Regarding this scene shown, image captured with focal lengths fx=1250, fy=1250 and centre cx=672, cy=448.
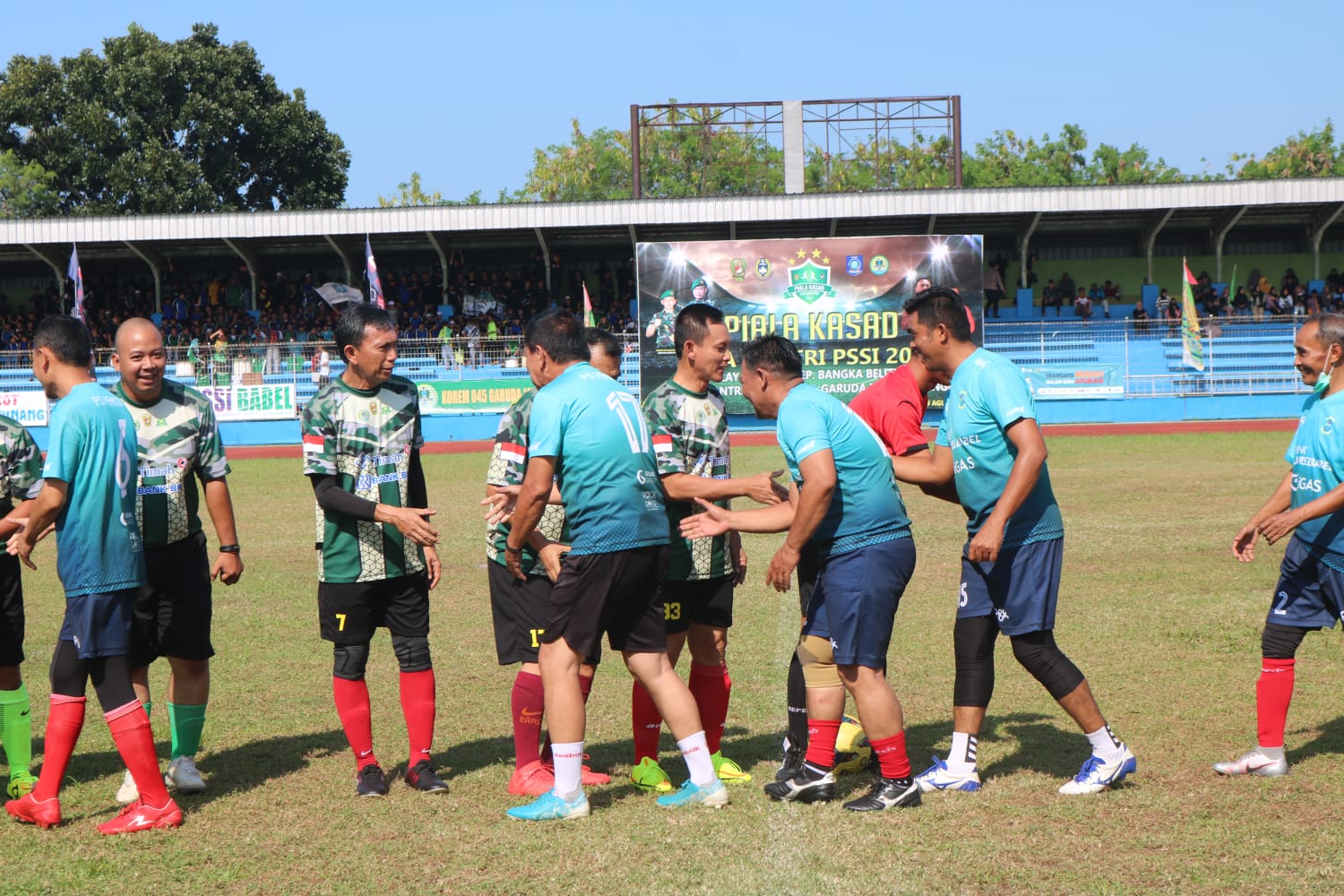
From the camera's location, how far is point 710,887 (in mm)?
4320

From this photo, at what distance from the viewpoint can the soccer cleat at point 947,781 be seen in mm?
5363

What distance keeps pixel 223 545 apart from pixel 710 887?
2.94 m

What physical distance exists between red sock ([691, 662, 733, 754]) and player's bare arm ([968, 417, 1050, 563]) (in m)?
1.41

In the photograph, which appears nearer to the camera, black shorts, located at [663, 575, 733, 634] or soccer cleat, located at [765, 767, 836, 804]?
soccer cleat, located at [765, 767, 836, 804]

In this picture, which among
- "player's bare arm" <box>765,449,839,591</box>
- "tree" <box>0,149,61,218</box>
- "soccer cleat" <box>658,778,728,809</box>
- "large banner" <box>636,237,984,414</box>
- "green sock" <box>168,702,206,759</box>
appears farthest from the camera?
"tree" <box>0,149,61,218</box>

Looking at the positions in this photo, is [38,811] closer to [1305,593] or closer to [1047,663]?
[1047,663]

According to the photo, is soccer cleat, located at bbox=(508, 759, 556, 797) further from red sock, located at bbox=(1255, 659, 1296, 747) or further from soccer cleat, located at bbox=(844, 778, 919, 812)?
red sock, located at bbox=(1255, 659, 1296, 747)

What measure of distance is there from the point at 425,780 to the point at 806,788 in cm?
168

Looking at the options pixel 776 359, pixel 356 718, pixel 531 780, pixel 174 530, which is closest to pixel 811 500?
pixel 776 359

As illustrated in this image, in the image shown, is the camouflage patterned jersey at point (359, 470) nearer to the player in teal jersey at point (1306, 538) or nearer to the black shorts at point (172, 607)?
the black shorts at point (172, 607)

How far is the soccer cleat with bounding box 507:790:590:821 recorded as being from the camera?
5.12 metres

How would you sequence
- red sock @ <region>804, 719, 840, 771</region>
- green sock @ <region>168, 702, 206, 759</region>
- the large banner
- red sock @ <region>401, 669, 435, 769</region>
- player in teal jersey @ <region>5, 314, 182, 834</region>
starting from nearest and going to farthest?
player in teal jersey @ <region>5, 314, 182, 834</region>
red sock @ <region>804, 719, 840, 771</region>
red sock @ <region>401, 669, 435, 769</region>
green sock @ <region>168, 702, 206, 759</region>
the large banner

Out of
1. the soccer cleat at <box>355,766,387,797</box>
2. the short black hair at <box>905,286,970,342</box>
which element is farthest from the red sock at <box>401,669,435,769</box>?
the short black hair at <box>905,286,970,342</box>

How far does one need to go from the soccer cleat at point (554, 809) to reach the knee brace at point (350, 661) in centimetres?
102
